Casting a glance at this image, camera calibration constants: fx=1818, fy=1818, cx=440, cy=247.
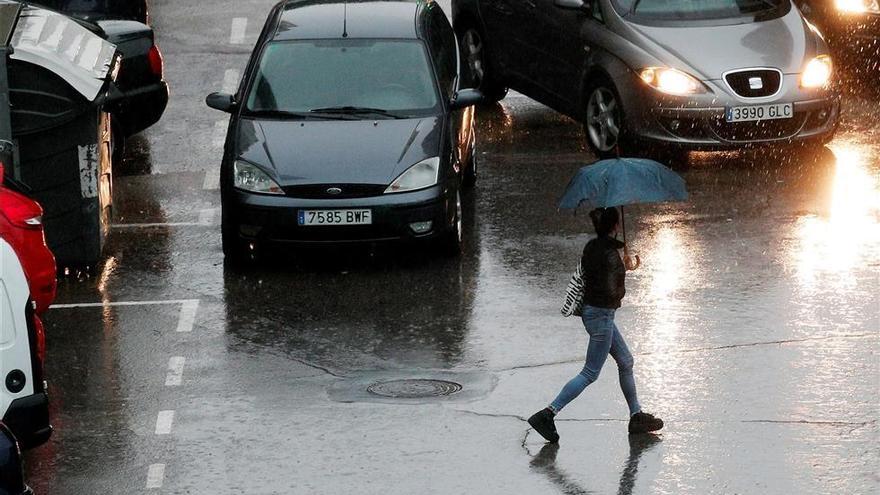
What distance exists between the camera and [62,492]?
9461 millimetres

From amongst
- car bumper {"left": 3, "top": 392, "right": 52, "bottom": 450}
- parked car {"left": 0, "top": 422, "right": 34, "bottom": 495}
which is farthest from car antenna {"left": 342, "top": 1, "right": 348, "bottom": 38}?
parked car {"left": 0, "top": 422, "right": 34, "bottom": 495}

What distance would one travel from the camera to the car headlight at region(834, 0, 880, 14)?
19756 mm

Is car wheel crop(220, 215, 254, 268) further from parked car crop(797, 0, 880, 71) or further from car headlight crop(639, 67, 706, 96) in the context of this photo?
parked car crop(797, 0, 880, 71)

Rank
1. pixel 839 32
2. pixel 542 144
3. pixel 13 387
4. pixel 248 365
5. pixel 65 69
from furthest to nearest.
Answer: pixel 839 32
pixel 542 144
pixel 65 69
pixel 248 365
pixel 13 387

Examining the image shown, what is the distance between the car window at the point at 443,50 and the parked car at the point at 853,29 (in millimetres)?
5643

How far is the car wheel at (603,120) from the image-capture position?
16.9m

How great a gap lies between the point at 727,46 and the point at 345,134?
438 centimetres

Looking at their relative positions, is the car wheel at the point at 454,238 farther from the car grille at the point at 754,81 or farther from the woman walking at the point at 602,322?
the woman walking at the point at 602,322

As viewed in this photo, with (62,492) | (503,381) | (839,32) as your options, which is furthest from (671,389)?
(839,32)

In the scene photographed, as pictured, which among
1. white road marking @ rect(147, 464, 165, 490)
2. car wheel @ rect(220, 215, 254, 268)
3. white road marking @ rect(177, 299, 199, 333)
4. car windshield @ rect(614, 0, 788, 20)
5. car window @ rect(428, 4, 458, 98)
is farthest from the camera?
car windshield @ rect(614, 0, 788, 20)

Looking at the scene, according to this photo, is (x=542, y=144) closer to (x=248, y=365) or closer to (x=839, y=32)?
(x=839, y=32)

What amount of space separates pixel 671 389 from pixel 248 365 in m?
2.71

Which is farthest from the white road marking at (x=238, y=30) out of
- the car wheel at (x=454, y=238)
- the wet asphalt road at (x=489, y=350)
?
the car wheel at (x=454, y=238)

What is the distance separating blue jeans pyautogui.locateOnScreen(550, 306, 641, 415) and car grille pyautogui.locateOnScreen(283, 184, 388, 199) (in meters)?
3.87
